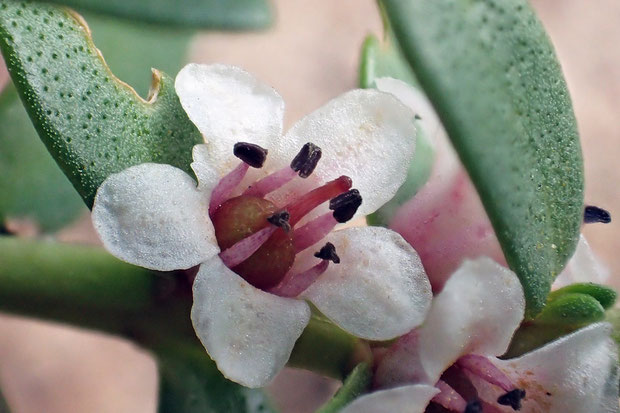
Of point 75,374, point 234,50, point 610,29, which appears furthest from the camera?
point 610,29

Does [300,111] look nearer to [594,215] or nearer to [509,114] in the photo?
[594,215]

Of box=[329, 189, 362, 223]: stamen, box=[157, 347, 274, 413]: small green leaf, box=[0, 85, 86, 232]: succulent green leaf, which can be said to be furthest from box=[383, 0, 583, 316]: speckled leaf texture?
box=[0, 85, 86, 232]: succulent green leaf

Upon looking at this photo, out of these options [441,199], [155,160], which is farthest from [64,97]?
[441,199]

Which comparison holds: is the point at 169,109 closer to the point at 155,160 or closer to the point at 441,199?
the point at 155,160

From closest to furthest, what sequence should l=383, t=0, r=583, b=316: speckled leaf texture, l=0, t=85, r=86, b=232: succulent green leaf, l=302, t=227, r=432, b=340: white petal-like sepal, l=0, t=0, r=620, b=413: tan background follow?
l=383, t=0, r=583, b=316: speckled leaf texture
l=302, t=227, r=432, b=340: white petal-like sepal
l=0, t=85, r=86, b=232: succulent green leaf
l=0, t=0, r=620, b=413: tan background

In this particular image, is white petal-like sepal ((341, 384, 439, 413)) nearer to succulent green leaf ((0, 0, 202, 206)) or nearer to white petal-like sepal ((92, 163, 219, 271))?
white petal-like sepal ((92, 163, 219, 271))

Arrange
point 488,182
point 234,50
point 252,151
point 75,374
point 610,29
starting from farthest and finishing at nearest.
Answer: point 610,29 < point 234,50 < point 75,374 < point 252,151 < point 488,182

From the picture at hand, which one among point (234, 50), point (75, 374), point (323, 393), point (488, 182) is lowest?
point (75, 374)
